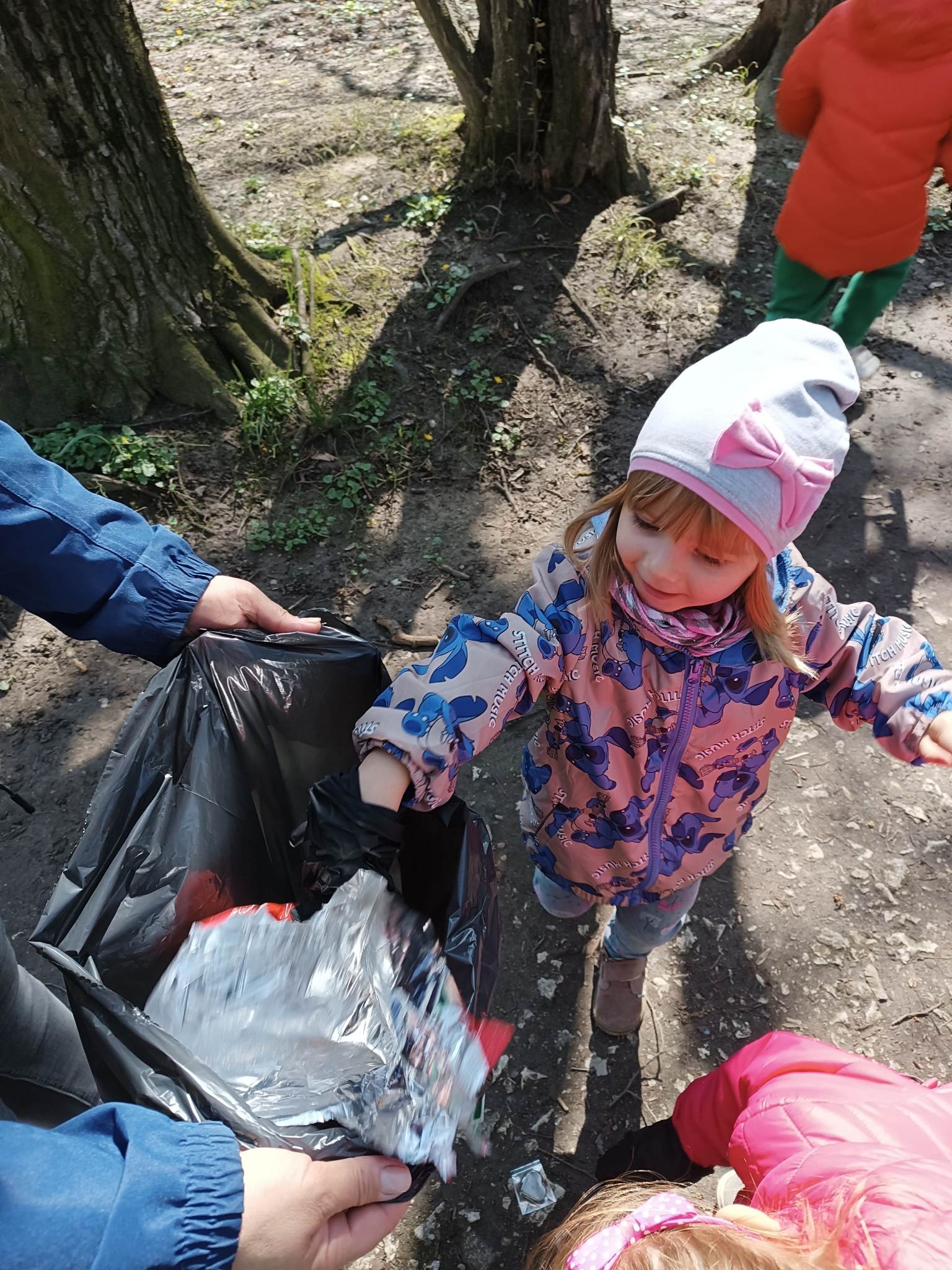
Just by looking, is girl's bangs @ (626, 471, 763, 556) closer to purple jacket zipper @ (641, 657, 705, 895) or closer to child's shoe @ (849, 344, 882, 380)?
purple jacket zipper @ (641, 657, 705, 895)

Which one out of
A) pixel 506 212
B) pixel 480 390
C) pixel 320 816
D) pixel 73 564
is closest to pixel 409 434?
pixel 480 390

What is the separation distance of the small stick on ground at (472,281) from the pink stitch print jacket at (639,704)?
2002 mm

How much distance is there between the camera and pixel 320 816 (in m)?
1.11

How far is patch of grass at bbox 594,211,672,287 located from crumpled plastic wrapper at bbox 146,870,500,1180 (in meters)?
2.91

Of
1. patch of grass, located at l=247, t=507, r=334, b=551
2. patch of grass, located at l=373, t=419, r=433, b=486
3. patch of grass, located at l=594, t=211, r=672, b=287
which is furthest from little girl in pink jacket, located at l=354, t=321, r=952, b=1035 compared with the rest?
patch of grass, located at l=594, t=211, r=672, b=287

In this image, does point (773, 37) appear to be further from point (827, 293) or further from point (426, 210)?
point (827, 293)

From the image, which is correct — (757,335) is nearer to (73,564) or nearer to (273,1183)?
(73,564)

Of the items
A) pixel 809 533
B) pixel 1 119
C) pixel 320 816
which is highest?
pixel 1 119

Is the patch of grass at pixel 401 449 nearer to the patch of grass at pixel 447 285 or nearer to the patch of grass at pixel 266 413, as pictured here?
the patch of grass at pixel 266 413

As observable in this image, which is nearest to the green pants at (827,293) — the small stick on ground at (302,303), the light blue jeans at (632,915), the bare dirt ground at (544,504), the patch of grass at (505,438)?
the bare dirt ground at (544,504)

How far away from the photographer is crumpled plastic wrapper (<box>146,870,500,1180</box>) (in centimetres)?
103

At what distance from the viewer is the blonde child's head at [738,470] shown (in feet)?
3.56

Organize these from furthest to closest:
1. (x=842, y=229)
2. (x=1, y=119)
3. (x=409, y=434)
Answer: (x=409, y=434) → (x=842, y=229) → (x=1, y=119)

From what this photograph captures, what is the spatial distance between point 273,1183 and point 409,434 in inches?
92.2
